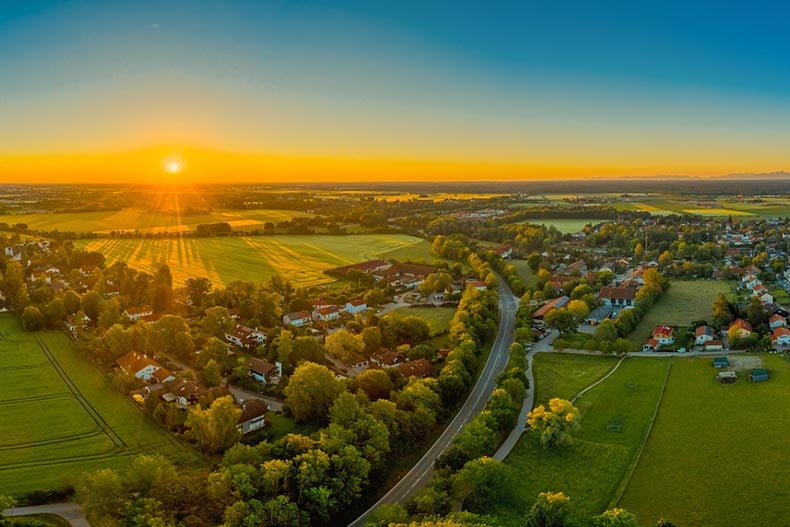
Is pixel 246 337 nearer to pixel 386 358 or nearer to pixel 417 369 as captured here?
pixel 386 358

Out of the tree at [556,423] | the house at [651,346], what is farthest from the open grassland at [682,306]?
the tree at [556,423]

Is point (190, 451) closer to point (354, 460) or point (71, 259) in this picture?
point (354, 460)

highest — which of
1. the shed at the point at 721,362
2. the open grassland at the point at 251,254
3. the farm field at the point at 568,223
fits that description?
the farm field at the point at 568,223

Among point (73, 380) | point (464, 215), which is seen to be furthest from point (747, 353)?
point (464, 215)

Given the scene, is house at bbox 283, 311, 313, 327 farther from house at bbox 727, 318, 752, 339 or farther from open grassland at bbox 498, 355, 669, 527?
house at bbox 727, 318, 752, 339

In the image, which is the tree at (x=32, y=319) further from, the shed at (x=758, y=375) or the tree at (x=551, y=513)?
the shed at (x=758, y=375)

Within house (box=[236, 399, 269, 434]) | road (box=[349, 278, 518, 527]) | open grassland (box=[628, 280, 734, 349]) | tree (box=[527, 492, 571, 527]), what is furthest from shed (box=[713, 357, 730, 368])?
house (box=[236, 399, 269, 434])
